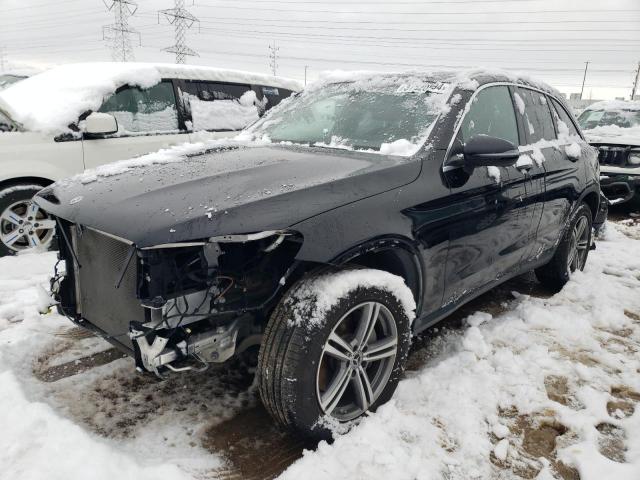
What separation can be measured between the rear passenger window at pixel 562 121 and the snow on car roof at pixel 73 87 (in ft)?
11.8

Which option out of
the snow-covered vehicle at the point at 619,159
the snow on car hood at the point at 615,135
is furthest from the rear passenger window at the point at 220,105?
the snow on car hood at the point at 615,135

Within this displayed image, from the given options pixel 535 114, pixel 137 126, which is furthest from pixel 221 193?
pixel 137 126

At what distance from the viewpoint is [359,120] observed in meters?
3.06

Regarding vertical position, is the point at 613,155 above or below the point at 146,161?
below

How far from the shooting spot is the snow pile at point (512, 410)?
214cm

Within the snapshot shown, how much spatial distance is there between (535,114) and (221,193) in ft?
9.08

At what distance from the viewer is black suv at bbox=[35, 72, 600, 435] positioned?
6.52ft

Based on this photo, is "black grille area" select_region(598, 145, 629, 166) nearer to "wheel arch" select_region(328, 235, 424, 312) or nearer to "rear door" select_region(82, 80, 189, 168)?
"rear door" select_region(82, 80, 189, 168)

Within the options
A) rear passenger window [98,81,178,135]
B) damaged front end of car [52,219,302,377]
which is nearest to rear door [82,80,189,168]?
rear passenger window [98,81,178,135]

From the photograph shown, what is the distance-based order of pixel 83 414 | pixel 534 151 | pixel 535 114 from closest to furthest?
pixel 83 414, pixel 534 151, pixel 535 114

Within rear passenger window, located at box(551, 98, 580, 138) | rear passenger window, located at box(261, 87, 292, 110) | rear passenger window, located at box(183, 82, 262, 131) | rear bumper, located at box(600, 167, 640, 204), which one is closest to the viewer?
rear passenger window, located at box(551, 98, 580, 138)

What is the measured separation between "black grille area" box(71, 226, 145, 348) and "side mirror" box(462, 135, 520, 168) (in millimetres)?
1781

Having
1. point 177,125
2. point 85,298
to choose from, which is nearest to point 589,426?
point 85,298

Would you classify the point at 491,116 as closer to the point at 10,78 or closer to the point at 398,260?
the point at 398,260
